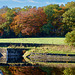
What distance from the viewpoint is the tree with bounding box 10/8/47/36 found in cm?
5222

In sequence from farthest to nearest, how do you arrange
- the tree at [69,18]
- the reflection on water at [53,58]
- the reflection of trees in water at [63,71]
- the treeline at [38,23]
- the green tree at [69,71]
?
1. the treeline at [38,23]
2. the tree at [69,18]
3. the reflection on water at [53,58]
4. the green tree at [69,71]
5. the reflection of trees in water at [63,71]

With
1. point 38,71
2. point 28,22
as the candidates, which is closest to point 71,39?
point 38,71

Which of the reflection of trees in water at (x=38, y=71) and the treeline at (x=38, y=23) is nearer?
the reflection of trees in water at (x=38, y=71)

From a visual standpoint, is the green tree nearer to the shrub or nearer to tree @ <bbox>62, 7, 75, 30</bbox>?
the shrub

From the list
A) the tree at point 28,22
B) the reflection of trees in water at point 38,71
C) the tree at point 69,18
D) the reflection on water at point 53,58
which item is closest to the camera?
the reflection of trees in water at point 38,71

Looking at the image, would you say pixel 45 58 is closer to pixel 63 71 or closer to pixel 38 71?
pixel 38 71

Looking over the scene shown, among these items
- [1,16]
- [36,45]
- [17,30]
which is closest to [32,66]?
[36,45]

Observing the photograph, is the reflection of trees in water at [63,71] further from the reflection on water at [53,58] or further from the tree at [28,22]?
the tree at [28,22]

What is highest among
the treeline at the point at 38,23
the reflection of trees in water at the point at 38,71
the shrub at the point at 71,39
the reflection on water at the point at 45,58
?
the treeline at the point at 38,23

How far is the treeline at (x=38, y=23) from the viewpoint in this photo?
52406mm

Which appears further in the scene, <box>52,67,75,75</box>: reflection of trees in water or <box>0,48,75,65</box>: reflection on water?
<box>0,48,75,65</box>: reflection on water

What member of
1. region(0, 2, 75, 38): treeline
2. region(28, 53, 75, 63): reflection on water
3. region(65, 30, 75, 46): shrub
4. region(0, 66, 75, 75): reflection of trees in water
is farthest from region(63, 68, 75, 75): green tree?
region(0, 2, 75, 38): treeline

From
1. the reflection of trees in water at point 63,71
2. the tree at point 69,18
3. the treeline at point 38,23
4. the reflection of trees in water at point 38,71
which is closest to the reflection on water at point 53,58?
the reflection of trees in water at point 38,71

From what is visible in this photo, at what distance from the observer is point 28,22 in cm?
5231
